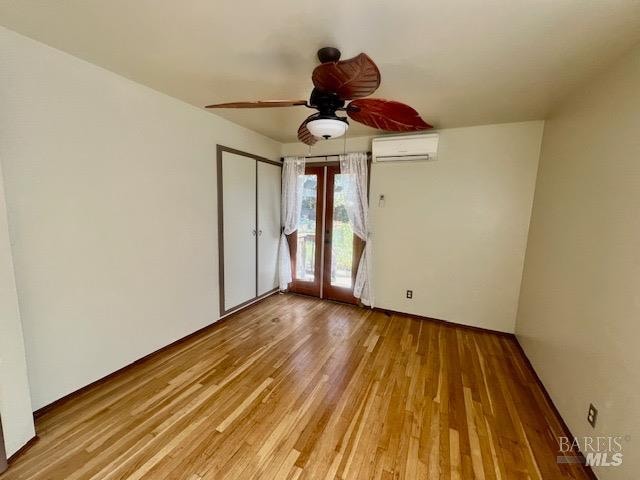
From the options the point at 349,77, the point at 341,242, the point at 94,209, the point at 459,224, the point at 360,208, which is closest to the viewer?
the point at 349,77

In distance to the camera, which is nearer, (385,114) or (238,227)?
(385,114)

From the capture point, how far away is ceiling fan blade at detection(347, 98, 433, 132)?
151 centimetres

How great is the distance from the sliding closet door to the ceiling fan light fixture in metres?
1.70

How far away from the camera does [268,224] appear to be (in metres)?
3.79

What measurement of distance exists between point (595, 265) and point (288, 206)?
3298mm

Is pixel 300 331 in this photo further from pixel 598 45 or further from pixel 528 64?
pixel 598 45

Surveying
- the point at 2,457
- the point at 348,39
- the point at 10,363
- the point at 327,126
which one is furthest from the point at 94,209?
the point at 348,39

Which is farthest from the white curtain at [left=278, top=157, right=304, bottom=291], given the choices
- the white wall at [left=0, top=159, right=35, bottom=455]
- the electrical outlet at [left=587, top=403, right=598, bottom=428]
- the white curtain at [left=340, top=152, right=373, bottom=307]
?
the electrical outlet at [left=587, top=403, right=598, bottom=428]

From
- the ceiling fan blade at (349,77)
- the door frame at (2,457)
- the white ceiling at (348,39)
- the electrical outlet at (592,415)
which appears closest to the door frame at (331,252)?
the white ceiling at (348,39)

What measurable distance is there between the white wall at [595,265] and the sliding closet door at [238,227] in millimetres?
3205

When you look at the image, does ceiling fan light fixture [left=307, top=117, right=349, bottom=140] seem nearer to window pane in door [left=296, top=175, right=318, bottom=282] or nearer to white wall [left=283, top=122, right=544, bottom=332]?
white wall [left=283, top=122, right=544, bottom=332]

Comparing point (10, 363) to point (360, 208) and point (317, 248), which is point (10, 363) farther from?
point (360, 208)

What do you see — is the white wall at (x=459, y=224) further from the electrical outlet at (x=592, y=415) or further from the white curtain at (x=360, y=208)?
the electrical outlet at (x=592, y=415)

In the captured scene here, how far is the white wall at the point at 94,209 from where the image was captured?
1.54m
